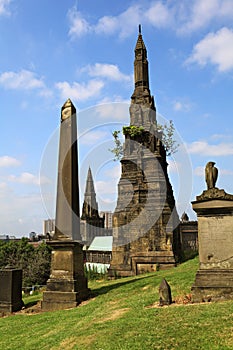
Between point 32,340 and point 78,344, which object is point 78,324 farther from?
point 78,344

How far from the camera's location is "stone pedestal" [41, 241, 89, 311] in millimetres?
10688

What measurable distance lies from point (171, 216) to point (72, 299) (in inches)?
448

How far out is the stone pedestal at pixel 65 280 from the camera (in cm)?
1069

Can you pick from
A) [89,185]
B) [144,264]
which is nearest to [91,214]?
[89,185]

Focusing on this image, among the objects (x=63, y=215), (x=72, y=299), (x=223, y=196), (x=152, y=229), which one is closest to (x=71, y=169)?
(x=63, y=215)

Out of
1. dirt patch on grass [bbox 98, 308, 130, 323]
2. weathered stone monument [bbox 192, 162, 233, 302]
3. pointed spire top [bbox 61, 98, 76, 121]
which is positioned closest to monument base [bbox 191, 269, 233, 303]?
weathered stone monument [bbox 192, 162, 233, 302]

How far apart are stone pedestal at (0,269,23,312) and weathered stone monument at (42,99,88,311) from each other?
1253 mm

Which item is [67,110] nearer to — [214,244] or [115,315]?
[214,244]

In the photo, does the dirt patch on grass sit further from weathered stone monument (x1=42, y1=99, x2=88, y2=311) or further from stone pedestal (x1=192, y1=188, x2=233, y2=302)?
weathered stone monument (x1=42, y1=99, x2=88, y2=311)

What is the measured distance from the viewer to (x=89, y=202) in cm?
7444

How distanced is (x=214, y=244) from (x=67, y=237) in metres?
4.88

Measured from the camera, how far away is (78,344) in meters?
6.22

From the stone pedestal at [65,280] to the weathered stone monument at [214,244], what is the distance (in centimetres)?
410

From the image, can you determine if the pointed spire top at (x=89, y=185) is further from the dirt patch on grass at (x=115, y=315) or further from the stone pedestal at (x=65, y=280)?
the dirt patch on grass at (x=115, y=315)
